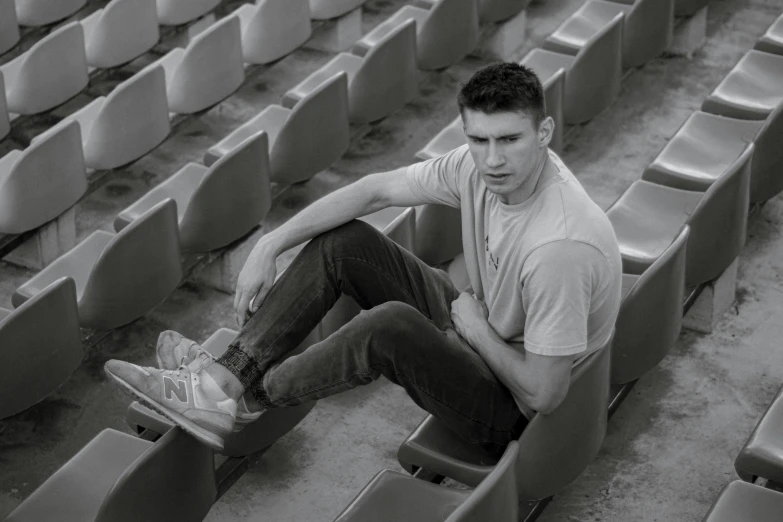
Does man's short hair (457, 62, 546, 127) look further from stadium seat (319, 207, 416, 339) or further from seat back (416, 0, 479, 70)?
seat back (416, 0, 479, 70)

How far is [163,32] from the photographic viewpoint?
438cm

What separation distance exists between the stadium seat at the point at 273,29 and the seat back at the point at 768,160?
1732 millimetres

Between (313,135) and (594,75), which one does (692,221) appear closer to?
(594,75)

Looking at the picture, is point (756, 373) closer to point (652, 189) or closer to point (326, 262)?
point (652, 189)

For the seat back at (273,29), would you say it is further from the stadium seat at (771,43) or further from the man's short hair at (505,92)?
the man's short hair at (505,92)

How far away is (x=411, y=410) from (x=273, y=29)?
178 centimetres

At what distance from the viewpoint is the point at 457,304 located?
1976mm

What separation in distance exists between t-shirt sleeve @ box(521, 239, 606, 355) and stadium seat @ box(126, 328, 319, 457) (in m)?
0.52

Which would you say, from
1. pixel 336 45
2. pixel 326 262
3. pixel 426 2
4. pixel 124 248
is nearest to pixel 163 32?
pixel 336 45

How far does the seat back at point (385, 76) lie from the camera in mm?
3359

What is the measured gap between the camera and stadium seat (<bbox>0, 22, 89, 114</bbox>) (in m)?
3.57

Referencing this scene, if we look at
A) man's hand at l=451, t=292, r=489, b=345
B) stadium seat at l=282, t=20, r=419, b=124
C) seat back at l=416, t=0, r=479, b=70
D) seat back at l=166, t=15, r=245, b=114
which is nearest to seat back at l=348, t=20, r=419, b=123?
stadium seat at l=282, t=20, r=419, b=124

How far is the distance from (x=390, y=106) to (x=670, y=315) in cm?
150

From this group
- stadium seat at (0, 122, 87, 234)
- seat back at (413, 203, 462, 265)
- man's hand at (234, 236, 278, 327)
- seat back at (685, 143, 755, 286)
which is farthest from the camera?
stadium seat at (0, 122, 87, 234)
